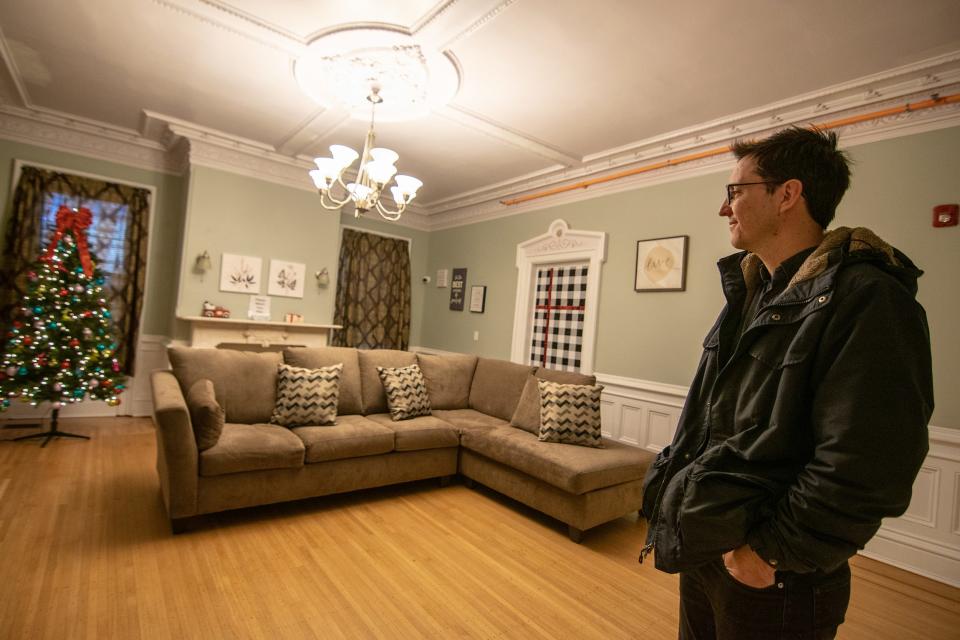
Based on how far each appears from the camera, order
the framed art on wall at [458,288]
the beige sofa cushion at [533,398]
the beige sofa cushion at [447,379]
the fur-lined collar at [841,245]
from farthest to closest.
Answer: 1. the framed art on wall at [458,288]
2. the beige sofa cushion at [447,379]
3. the beige sofa cushion at [533,398]
4. the fur-lined collar at [841,245]

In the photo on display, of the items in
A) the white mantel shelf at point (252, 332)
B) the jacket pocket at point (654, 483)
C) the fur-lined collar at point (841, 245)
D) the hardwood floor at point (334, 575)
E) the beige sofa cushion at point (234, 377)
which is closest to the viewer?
the fur-lined collar at point (841, 245)

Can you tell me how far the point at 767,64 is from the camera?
2.68 metres

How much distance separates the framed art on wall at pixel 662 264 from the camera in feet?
12.6

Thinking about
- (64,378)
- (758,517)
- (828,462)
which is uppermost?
(828,462)

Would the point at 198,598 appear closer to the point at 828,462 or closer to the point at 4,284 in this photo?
the point at 828,462

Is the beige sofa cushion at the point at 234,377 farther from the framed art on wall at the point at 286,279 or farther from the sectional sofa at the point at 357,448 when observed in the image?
the framed art on wall at the point at 286,279

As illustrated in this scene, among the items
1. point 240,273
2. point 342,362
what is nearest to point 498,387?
point 342,362

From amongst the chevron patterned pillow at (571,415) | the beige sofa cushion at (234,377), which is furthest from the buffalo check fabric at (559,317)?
the beige sofa cushion at (234,377)

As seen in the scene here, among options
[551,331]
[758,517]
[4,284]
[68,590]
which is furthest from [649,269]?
[4,284]

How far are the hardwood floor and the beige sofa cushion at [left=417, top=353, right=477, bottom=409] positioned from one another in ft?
3.63

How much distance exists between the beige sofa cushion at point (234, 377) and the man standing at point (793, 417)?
2.88 metres

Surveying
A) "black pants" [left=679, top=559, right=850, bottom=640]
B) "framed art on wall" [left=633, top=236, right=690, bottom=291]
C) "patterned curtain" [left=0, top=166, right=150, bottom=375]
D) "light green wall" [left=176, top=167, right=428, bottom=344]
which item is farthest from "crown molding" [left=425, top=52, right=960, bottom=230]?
"patterned curtain" [left=0, top=166, right=150, bottom=375]

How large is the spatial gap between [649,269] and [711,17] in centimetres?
204

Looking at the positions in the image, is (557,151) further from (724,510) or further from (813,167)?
(724,510)
